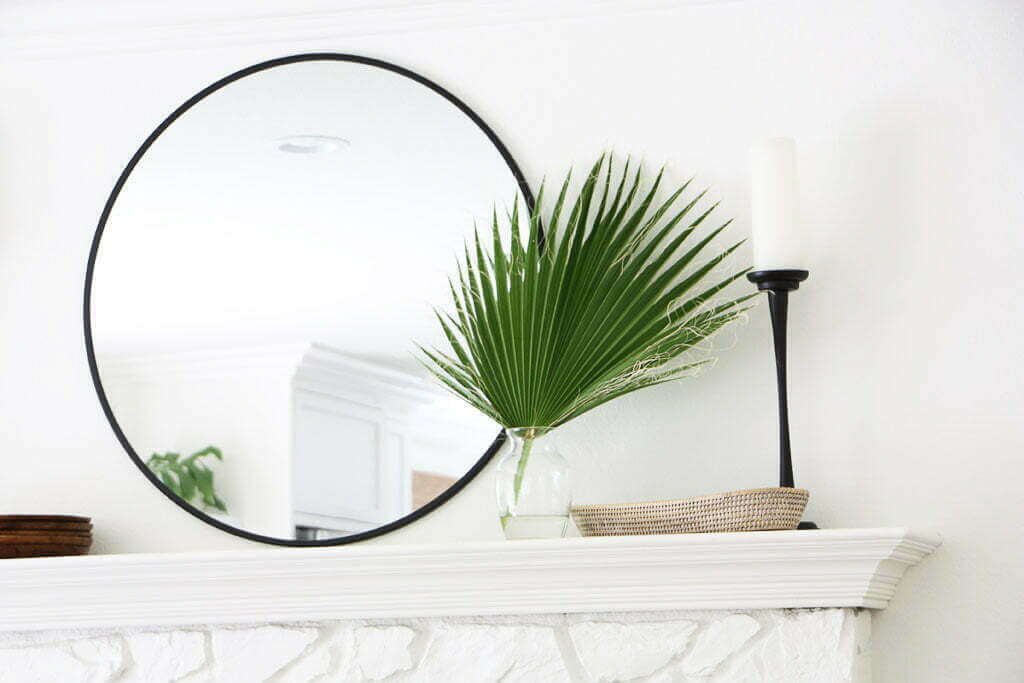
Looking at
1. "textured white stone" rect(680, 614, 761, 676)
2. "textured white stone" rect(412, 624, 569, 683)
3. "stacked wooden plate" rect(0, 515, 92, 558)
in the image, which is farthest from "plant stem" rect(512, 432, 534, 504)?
"stacked wooden plate" rect(0, 515, 92, 558)

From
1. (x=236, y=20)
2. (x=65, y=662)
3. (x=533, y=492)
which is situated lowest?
(x=65, y=662)

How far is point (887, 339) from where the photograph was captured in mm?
2285

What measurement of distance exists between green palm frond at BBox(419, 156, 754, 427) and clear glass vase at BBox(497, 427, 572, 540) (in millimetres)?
68

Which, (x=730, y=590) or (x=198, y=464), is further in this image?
(x=198, y=464)

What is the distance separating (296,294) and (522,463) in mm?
584

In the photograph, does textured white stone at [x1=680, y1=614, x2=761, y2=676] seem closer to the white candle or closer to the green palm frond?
the green palm frond

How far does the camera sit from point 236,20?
2609 millimetres

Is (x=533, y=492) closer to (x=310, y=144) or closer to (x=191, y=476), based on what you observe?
(x=191, y=476)

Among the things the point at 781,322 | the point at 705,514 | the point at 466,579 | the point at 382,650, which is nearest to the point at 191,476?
the point at 382,650

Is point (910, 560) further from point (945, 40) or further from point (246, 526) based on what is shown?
point (246, 526)

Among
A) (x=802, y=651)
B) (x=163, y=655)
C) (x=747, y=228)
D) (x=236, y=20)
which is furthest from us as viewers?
(x=236, y=20)

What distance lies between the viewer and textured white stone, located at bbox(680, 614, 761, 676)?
203 cm

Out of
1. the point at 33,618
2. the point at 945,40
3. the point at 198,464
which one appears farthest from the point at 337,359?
the point at 945,40

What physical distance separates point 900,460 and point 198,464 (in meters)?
1.24
